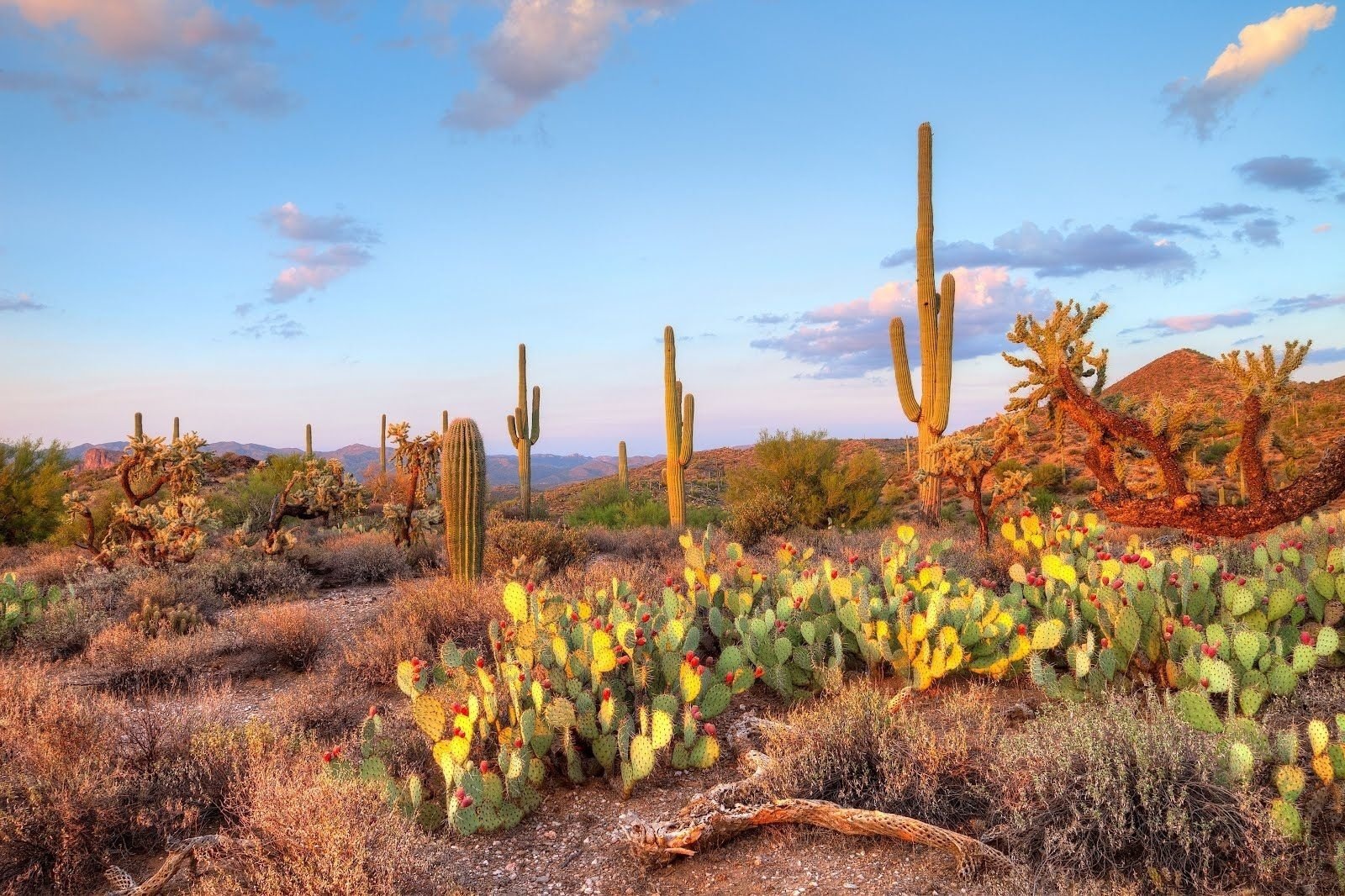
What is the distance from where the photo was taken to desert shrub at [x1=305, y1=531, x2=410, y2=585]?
11359mm

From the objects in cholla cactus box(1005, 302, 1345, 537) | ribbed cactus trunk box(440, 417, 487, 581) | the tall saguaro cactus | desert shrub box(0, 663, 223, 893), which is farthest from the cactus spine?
desert shrub box(0, 663, 223, 893)

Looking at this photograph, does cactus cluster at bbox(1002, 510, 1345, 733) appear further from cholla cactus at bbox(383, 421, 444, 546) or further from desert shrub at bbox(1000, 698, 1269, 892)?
cholla cactus at bbox(383, 421, 444, 546)

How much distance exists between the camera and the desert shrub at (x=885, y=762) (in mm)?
3736

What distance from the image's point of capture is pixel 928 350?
14.4 metres

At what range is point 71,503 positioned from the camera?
11.2 meters

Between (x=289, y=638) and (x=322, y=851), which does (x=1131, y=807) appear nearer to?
(x=322, y=851)

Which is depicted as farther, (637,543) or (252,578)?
(637,543)

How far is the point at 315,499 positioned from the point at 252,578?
191 centimetres

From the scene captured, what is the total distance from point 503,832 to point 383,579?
803cm

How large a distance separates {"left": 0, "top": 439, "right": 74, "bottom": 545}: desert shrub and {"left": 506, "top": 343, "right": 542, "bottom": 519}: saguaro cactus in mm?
10660

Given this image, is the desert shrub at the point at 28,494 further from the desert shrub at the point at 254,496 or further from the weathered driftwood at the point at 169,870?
the weathered driftwood at the point at 169,870

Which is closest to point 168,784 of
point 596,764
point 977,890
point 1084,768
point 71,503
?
point 596,764

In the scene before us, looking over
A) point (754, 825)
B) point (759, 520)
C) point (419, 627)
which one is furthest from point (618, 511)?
point (754, 825)

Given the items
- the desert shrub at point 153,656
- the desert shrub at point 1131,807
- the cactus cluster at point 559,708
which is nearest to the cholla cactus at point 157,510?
the desert shrub at point 153,656
